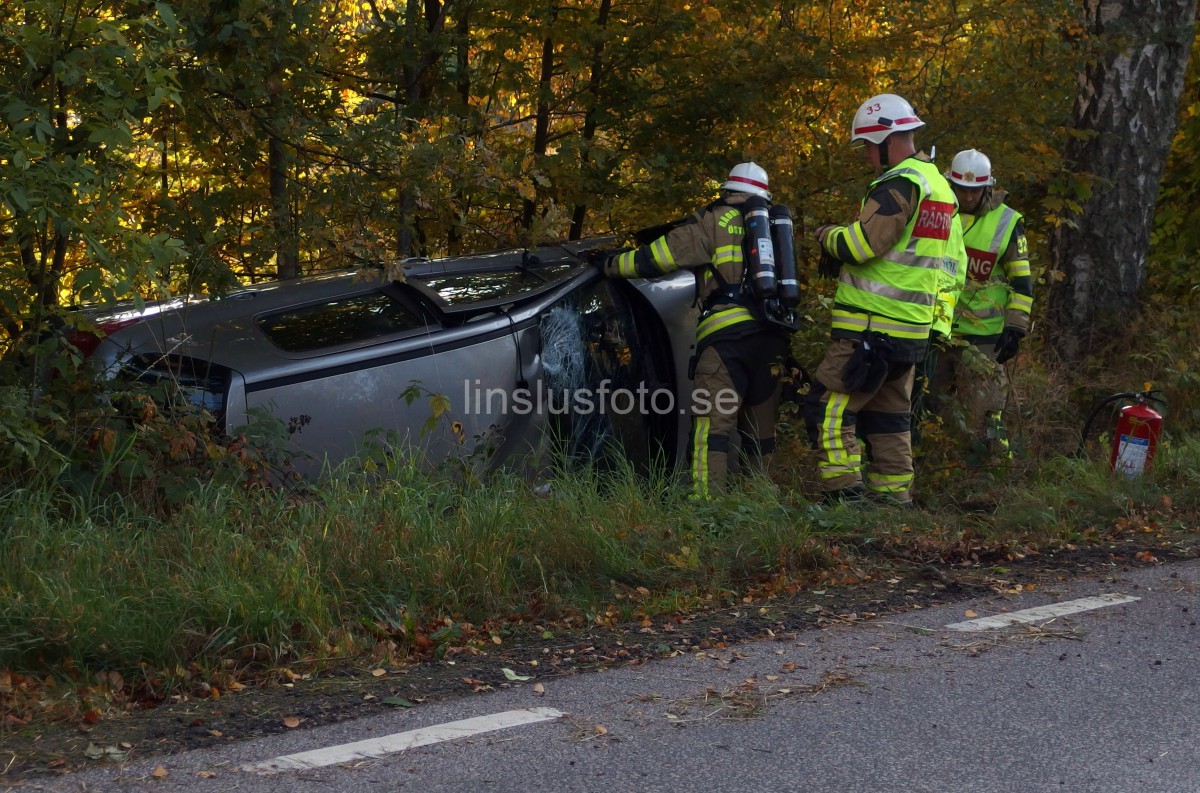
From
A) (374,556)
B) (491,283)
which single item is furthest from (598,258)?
(374,556)

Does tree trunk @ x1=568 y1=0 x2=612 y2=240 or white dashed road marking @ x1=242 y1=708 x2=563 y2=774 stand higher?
tree trunk @ x1=568 y1=0 x2=612 y2=240

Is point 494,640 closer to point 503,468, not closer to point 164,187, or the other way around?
point 503,468

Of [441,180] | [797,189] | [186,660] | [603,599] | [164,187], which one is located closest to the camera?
[186,660]

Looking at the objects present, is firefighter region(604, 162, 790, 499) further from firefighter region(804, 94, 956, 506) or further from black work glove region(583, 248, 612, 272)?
firefighter region(804, 94, 956, 506)

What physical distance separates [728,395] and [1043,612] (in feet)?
7.07

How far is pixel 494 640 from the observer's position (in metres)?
4.18

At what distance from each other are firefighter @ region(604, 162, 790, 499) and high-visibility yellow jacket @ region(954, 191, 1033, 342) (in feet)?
5.03

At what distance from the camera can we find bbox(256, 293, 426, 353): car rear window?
205 inches

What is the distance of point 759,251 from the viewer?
6.16 meters

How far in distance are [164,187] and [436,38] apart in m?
1.79

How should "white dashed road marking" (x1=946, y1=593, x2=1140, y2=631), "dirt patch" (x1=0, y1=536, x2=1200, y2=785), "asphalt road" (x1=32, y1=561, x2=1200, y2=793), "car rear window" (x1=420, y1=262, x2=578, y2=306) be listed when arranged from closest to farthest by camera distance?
1. "asphalt road" (x1=32, y1=561, x2=1200, y2=793)
2. "dirt patch" (x1=0, y1=536, x2=1200, y2=785)
3. "white dashed road marking" (x1=946, y1=593, x2=1140, y2=631)
4. "car rear window" (x1=420, y1=262, x2=578, y2=306)

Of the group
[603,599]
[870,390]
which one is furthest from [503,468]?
[870,390]

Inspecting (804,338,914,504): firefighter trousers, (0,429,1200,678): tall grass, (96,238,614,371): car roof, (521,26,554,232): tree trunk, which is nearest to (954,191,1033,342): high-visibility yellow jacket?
(804,338,914,504): firefighter trousers

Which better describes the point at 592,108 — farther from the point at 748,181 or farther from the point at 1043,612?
the point at 1043,612
